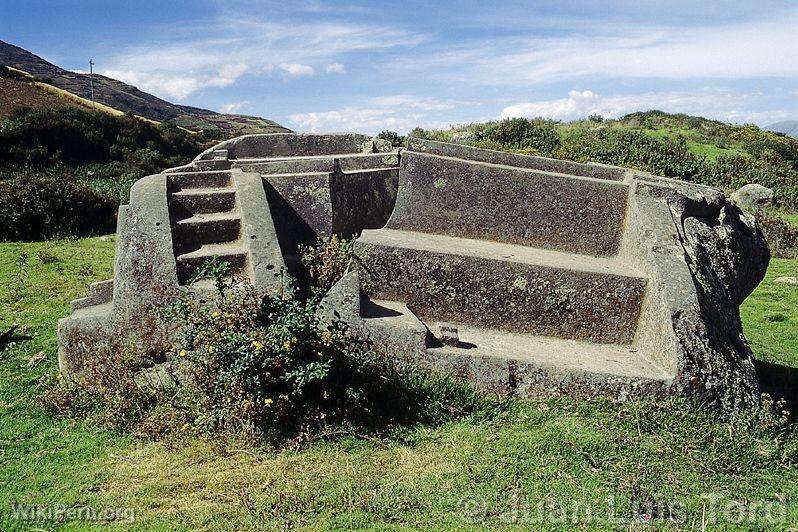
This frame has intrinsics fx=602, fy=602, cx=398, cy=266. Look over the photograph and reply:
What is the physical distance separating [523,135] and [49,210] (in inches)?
743

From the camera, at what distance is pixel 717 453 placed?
5.05 metres

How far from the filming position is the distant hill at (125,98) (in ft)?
212

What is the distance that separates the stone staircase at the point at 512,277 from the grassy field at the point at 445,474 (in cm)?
44

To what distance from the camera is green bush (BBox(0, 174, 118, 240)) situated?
48.4ft

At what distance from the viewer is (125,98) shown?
2817 inches

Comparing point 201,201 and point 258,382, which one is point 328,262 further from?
point 258,382

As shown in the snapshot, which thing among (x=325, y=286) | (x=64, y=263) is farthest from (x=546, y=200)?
(x=64, y=263)

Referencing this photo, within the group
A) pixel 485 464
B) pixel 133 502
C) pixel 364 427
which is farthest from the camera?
pixel 364 427

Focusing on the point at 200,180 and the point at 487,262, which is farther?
the point at 200,180

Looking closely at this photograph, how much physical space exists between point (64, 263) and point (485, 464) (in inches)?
411

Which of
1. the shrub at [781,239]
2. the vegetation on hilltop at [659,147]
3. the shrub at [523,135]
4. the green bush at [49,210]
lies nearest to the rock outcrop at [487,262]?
the green bush at [49,210]

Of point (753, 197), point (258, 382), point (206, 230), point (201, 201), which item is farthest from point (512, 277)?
point (753, 197)

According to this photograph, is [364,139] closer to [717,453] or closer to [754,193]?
[717,453]

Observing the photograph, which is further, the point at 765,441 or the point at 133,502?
the point at 765,441
